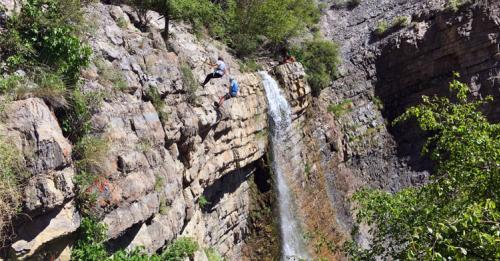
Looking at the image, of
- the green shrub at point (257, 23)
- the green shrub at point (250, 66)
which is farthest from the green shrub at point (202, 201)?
the green shrub at point (257, 23)

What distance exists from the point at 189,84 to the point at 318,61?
1038 cm

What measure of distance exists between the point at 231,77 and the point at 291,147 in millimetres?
4114

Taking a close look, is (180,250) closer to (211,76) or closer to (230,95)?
(211,76)

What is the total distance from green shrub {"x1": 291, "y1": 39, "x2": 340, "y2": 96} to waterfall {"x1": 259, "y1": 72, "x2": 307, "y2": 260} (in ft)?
12.0

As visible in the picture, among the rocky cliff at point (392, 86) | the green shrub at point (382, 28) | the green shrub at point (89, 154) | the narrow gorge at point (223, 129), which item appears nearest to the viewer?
the narrow gorge at point (223, 129)

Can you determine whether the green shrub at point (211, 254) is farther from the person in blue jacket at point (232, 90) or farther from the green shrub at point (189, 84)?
the person in blue jacket at point (232, 90)

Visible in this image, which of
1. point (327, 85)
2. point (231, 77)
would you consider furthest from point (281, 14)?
point (231, 77)

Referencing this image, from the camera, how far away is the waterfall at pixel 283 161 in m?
15.6

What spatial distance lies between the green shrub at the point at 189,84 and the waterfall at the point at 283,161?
4.70 metres

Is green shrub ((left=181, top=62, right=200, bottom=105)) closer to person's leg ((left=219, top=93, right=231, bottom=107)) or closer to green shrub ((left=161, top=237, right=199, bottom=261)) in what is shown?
person's leg ((left=219, top=93, right=231, bottom=107))

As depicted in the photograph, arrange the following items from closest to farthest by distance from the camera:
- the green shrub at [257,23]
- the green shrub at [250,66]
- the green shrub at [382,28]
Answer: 1. the green shrub at [250,66]
2. the green shrub at [257,23]
3. the green shrub at [382,28]

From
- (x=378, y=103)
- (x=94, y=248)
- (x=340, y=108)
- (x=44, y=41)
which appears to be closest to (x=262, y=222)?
(x=340, y=108)

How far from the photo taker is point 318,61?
2067 centimetres

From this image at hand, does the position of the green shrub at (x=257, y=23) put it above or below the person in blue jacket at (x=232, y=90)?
above
